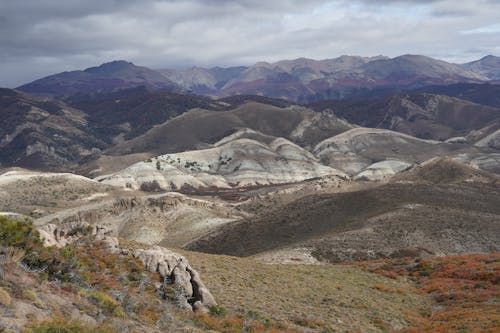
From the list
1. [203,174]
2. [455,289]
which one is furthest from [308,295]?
[203,174]

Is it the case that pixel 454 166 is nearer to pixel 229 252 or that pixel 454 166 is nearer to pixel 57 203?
pixel 229 252

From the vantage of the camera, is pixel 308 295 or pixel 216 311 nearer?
pixel 216 311

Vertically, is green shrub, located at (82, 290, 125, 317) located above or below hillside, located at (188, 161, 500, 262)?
above

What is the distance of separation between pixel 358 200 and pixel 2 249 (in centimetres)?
5898

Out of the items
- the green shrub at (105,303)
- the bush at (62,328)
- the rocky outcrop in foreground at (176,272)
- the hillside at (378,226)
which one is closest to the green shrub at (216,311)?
the rocky outcrop in foreground at (176,272)

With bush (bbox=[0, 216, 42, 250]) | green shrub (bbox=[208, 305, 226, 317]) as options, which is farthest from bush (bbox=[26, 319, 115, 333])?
green shrub (bbox=[208, 305, 226, 317])

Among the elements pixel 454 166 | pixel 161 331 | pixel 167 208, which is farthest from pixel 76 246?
pixel 454 166

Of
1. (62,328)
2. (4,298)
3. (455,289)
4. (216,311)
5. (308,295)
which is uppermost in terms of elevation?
(4,298)

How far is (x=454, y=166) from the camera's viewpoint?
10575 centimetres

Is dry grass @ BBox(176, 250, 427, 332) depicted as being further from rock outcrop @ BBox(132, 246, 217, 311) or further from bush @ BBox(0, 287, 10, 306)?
bush @ BBox(0, 287, 10, 306)

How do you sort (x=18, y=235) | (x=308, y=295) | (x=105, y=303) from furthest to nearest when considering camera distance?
1. (x=308, y=295)
2. (x=18, y=235)
3. (x=105, y=303)

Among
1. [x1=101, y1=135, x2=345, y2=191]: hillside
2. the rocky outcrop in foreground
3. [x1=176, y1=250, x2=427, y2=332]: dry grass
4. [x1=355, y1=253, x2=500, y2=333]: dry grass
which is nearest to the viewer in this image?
the rocky outcrop in foreground

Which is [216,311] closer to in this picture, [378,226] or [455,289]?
[455,289]

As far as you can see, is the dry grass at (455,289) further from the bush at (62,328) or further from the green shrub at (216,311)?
the bush at (62,328)
